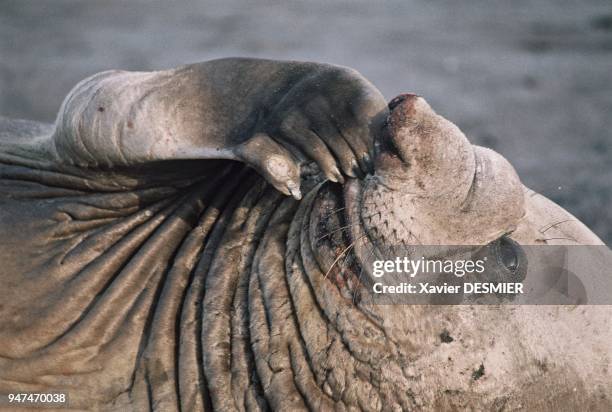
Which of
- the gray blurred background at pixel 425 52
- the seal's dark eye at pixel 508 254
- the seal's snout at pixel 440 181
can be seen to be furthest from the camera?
the gray blurred background at pixel 425 52

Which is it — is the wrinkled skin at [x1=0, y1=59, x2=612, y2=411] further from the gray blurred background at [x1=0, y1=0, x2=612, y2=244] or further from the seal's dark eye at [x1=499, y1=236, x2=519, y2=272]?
the gray blurred background at [x1=0, y1=0, x2=612, y2=244]

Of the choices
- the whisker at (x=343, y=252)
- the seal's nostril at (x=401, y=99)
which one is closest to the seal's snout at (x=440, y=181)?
the seal's nostril at (x=401, y=99)

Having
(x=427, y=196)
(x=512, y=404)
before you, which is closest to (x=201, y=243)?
(x=427, y=196)

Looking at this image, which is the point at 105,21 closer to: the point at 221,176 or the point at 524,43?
the point at 524,43

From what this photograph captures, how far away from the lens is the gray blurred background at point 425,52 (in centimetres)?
539

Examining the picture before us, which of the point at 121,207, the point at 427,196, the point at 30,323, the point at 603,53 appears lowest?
the point at 603,53

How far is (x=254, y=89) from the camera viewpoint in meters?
2.68

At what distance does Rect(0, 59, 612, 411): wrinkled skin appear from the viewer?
2.38 m

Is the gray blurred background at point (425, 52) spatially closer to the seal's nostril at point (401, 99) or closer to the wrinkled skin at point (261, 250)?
the wrinkled skin at point (261, 250)

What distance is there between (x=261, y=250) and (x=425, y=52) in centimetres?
436

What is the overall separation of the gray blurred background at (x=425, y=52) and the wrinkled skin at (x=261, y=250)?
233cm

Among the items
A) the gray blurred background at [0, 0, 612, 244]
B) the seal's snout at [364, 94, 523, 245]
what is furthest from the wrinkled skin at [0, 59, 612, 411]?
the gray blurred background at [0, 0, 612, 244]

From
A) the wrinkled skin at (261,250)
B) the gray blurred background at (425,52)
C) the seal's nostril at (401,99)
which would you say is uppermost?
the seal's nostril at (401,99)

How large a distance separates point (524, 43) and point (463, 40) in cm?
49
